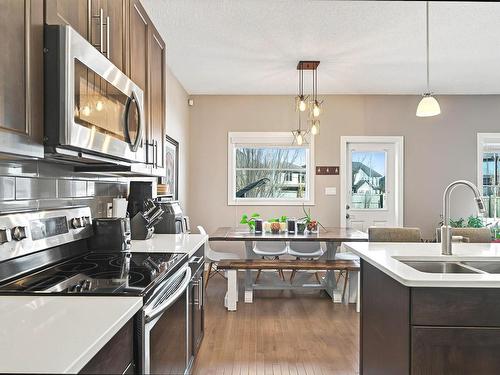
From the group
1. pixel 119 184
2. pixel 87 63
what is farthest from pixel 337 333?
pixel 87 63

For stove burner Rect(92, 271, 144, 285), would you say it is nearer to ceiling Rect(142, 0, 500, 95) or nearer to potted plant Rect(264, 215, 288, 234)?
ceiling Rect(142, 0, 500, 95)

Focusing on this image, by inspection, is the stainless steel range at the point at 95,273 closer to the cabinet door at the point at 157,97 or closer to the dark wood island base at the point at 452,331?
the cabinet door at the point at 157,97

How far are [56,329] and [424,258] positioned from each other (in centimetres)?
170

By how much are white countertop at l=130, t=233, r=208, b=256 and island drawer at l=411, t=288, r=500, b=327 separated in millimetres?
1215

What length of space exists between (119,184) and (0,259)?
1.48m

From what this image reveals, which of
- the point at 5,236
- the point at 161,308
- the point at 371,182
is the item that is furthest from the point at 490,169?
the point at 5,236

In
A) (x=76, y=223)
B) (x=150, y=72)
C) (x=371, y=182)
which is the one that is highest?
(x=150, y=72)

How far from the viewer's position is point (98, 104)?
1.57 metres

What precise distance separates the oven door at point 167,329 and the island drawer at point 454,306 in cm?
98

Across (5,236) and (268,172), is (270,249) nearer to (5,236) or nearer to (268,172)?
(268,172)

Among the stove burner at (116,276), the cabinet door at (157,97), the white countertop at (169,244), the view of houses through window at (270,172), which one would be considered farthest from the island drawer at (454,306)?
the view of houses through window at (270,172)

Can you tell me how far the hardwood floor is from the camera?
2.67 meters

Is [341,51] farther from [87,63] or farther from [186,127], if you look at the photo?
[87,63]

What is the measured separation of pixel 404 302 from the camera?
160 cm
